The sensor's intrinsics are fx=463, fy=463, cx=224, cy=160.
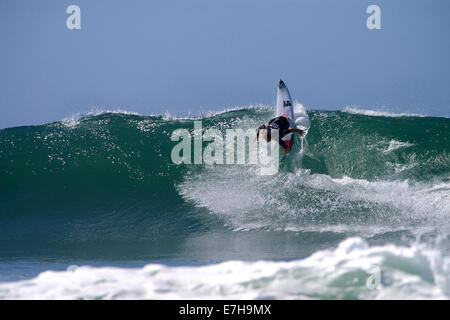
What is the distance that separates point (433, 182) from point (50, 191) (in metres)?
8.46

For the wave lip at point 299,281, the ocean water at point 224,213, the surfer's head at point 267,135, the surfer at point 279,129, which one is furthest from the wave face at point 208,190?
the wave lip at point 299,281

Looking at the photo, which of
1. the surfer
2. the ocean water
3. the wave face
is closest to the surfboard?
the surfer

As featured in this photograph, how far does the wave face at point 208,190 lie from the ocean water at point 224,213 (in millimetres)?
38

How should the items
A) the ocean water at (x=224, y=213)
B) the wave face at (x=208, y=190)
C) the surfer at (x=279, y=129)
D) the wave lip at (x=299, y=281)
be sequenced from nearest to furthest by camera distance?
1. the wave lip at (x=299, y=281)
2. the ocean water at (x=224, y=213)
3. the wave face at (x=208, y=190)
4. the surfer at (x=279, y=129)

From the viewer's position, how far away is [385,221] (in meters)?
7.88

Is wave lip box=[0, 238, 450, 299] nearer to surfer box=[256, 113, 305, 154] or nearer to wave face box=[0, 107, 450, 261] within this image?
wave face box=[0, 107, 450, 261]

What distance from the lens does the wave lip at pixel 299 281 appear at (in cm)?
360

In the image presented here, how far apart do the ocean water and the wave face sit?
38mm

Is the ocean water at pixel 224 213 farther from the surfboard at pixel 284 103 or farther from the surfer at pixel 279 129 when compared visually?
the surfboard at pixel 284 103

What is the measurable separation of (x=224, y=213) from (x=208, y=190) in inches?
44.6

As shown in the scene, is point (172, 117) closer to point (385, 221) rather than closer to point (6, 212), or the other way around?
point (6, 212)

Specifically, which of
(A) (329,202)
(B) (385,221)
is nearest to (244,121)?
(A) (329,202)

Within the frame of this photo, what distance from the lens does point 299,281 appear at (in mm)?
3777
